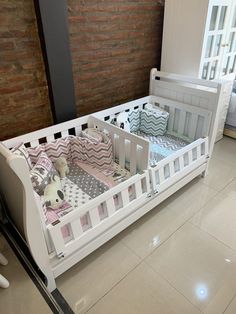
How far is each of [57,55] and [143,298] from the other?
1.71 metres

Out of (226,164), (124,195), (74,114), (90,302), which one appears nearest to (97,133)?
(74,114)

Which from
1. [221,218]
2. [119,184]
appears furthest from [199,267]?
[119,184]

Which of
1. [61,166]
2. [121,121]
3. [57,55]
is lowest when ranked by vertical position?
[61,166]

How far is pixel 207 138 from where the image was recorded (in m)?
2.04

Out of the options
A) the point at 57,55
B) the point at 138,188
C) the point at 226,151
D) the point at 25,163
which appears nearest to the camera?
the point at 25,163

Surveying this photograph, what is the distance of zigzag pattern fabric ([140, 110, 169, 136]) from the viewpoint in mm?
2250

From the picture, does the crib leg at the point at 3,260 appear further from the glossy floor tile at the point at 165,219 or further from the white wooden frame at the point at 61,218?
the glossy floor tile at the point at 165,219

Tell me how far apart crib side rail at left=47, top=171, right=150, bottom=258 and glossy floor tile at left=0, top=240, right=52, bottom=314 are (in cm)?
26

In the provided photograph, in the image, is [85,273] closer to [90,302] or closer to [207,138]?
[90,302]

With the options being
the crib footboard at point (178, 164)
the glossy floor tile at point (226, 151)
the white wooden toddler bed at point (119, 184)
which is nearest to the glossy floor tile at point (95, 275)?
the white wooden toddler bed at point (119, 184)

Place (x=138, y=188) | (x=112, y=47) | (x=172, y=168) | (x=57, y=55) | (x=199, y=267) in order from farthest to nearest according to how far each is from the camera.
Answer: (x=112, y=47) → (x=172, y=168) → (x=57, y=55) → (x=138, y=188) → (x=199, y=267)

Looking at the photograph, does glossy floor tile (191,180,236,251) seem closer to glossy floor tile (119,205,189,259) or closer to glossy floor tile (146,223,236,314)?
glossy floor tile (146,223,236,314)

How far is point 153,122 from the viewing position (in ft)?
7.45

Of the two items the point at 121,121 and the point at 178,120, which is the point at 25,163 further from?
the point at 178,120
